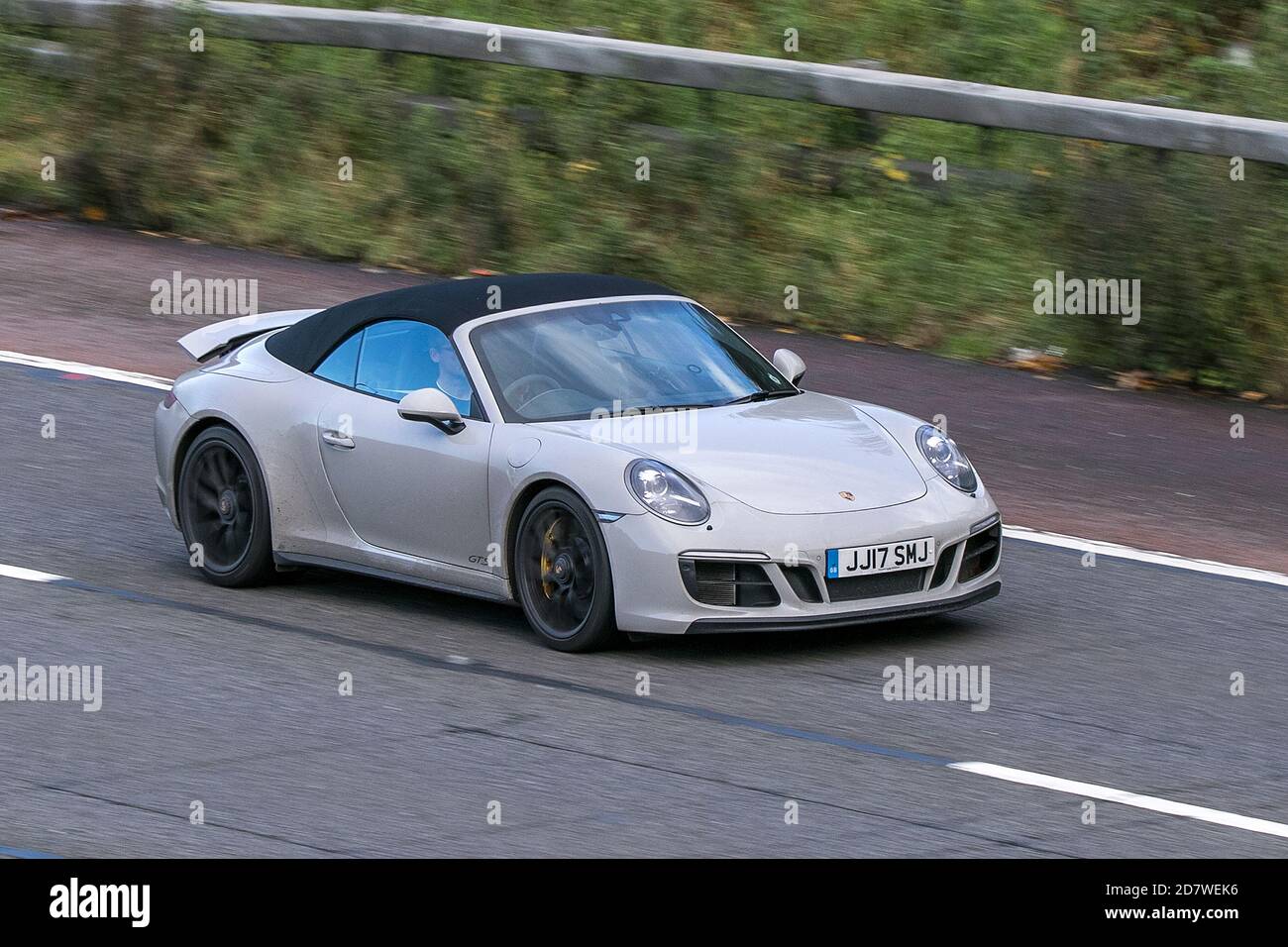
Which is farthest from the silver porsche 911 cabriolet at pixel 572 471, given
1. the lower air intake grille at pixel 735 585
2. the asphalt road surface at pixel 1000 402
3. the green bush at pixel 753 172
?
the green bush at pixel 753 172

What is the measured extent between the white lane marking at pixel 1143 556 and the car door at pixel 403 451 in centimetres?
289

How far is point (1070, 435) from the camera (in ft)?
40.1

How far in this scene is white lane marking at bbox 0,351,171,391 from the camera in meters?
A: 13.0

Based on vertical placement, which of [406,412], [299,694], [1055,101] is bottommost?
[299,694]

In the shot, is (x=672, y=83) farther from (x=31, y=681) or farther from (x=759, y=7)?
(x=31, y=681)

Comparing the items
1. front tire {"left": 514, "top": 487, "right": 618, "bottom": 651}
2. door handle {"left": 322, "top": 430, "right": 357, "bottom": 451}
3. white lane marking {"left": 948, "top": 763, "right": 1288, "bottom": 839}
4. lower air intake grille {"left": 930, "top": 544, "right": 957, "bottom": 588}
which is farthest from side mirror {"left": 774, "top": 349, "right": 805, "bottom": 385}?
white lane marking {"left": 948, "top": 763, "right": 1288, "bottom": 839}

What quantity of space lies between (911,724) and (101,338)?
8027 mm

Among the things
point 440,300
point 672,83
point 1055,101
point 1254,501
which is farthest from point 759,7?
point 440,300

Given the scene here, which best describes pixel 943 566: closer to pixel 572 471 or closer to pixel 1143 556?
pixel 572 471

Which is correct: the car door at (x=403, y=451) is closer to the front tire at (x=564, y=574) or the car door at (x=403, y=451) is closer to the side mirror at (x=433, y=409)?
the side mirror at (x=433, y=409)

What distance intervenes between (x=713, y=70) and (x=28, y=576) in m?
7.28

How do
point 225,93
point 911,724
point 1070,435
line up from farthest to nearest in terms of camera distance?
point 225,93 < point 1070,435 < point 911,724

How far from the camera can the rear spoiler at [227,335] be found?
1020 centimetres
